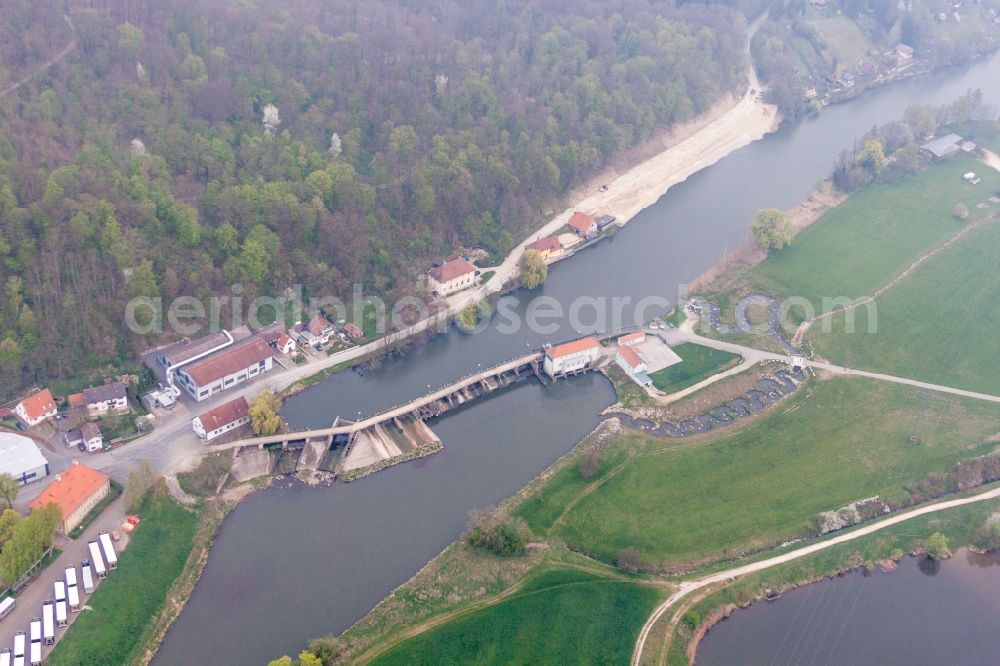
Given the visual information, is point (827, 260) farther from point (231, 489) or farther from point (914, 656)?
point (231, 489)

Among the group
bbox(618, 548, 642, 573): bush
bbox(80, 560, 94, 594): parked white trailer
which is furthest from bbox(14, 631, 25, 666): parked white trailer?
bbox(618, 548, 642, 573): bush

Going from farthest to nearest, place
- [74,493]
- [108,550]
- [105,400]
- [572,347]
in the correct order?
1. [572,347]
2. [105,400]
3. [74,493]
4. [108,550]

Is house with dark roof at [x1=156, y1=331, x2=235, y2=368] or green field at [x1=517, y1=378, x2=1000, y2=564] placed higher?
house with dark roof at [x1=156, y1=331, x2=235, y2=368]

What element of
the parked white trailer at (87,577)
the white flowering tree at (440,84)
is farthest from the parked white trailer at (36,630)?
the white flowering tree at (440,84)

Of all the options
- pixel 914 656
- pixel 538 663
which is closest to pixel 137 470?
pixel 538 663

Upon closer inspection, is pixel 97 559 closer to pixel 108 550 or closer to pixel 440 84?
pixel 108 550

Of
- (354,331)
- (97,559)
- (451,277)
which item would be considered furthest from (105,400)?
(451,277)

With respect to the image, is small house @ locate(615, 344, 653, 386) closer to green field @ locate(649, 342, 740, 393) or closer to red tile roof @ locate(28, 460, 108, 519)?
green field @ locate(649, 342, 740, 393)
